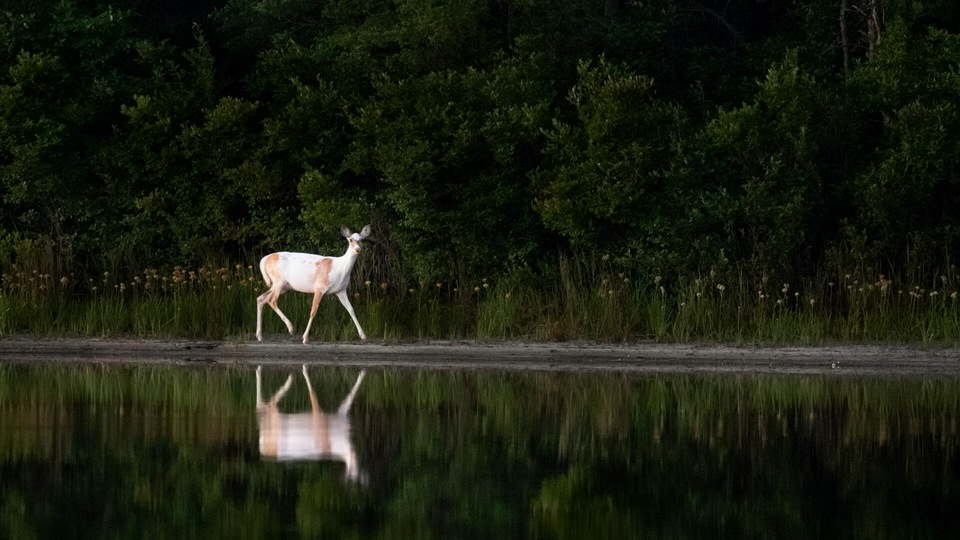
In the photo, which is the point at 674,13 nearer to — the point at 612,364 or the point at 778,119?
the point at 778,119

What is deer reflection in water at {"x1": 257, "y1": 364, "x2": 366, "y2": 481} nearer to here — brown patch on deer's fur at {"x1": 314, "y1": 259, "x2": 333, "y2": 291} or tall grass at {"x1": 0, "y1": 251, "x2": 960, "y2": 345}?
brown patch on deer's fur at {"x1": 314, "y1": 259, "x2": 333, "y2": 291}

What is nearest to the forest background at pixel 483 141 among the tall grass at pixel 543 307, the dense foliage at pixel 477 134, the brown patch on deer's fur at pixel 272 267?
the dense foliage at pixel 477 134

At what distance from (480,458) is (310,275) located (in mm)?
11751

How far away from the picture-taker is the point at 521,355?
2294 centimetres

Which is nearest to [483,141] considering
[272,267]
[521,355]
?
[272,267]

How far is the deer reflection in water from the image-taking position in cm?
1326

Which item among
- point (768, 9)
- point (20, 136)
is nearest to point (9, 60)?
point (20, 136)

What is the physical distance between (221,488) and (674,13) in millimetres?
20885

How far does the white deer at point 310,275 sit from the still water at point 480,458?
4368 millimetres

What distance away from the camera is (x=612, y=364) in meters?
22.5

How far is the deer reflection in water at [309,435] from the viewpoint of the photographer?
1326 centimetres

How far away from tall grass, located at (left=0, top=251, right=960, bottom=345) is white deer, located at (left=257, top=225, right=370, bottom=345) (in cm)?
66

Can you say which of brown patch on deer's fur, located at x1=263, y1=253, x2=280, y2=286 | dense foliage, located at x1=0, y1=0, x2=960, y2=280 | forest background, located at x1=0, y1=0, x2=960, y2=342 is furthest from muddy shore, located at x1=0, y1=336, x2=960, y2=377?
dense foliage, located at x1=0, y1=0, x2=960, y2=280

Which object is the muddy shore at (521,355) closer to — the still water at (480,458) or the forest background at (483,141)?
the still water at (480,458)
